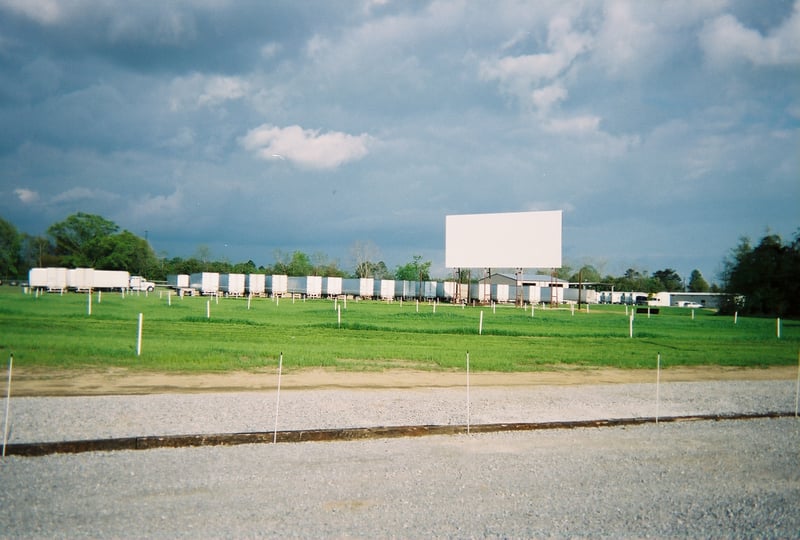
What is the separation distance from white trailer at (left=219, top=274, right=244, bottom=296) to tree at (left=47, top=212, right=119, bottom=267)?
92.9 ft

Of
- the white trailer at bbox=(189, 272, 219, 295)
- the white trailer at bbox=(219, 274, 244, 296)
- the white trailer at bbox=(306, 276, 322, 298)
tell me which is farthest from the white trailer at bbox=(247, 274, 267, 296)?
the white trailer at bbox=(306, 276, 322, 298)

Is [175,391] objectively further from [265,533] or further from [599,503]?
[599,503]

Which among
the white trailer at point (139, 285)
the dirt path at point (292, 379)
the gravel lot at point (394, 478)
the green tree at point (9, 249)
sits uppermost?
the green tree at point (9, 249)

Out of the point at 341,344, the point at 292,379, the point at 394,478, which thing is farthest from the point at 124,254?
the point at 394,478

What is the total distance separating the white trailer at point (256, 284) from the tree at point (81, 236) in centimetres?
3019

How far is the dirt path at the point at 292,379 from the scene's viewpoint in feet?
43.2

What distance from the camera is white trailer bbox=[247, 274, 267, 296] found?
73.9 meters

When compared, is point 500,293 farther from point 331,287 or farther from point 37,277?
point 37,277

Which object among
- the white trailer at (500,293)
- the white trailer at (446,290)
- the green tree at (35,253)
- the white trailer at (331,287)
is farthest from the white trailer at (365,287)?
the green tree at (35,253)

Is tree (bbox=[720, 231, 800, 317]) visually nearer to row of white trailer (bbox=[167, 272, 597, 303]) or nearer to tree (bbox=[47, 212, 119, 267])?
row of white trailer (bbox=[167, 272, 597, 303])

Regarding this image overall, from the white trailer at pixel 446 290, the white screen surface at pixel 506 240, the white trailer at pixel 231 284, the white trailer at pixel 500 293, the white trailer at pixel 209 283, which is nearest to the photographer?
the white screen surface at pixel 506 240

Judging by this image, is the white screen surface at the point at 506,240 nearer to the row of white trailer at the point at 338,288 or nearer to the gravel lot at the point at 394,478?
the row of white trailer at the point at 338,288

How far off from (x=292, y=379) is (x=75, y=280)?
58223mm

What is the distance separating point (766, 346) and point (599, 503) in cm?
2684
